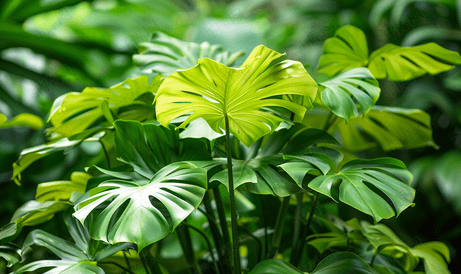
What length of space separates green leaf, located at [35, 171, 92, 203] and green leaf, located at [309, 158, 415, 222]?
0.53m

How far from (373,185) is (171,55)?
0.57 meters

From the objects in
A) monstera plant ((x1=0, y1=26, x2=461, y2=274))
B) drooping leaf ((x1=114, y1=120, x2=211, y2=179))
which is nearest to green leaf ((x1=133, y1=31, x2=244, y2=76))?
monstera plant ((x1=0, y1=26, x2=461, y2=274))

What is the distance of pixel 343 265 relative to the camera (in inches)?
21.7

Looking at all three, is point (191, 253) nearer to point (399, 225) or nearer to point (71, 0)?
point (71, 0)

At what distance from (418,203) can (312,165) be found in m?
1.66

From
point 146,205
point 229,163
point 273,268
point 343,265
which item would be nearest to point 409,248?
point 343,265

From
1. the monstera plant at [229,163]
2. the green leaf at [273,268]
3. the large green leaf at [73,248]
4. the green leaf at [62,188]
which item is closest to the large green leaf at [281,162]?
the monstera plant at [229,163]

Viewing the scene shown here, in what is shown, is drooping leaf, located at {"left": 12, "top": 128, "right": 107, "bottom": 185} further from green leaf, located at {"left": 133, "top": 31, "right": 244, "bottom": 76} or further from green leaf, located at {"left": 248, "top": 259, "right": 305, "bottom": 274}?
green leaf, located at {"left": 248, "top": 259, "right": 305, "bottom": 274}

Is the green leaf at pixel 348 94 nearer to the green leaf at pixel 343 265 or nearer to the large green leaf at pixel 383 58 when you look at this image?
the large green leaf at pixel 383 58

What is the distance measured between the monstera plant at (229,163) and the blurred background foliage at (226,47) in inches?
5.4

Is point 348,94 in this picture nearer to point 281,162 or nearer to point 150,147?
point 281,162

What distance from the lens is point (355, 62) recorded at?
818mm

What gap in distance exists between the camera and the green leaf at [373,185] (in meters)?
0.48

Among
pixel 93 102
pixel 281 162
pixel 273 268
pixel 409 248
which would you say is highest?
pixel 93 102
